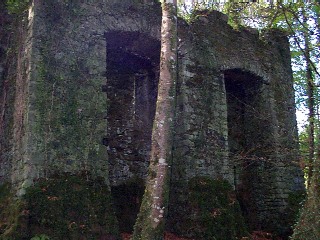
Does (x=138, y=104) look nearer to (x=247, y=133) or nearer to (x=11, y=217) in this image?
(x=247, y=133)

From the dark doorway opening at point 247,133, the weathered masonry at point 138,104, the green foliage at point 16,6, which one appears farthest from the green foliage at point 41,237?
the dark doorway opening at point 247,133

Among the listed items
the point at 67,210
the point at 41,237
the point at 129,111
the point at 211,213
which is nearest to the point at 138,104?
the point at 129,111

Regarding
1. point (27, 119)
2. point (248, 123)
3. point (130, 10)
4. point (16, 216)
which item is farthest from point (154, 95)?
point (16, 216)

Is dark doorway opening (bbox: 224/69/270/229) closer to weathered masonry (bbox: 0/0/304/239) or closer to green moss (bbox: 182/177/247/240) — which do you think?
weathered masonry (bbox: 0/0/304/239)

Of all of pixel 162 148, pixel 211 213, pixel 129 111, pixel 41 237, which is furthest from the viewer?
pixel 129 111

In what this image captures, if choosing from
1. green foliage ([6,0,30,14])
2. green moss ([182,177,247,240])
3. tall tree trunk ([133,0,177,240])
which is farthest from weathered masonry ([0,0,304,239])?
tall tree trunk ([133,0,177,240])

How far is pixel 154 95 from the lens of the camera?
899cm

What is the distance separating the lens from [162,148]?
587 centimetres

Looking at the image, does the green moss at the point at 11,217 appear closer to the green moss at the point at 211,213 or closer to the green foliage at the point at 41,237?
the green foliage at the point at 41,237

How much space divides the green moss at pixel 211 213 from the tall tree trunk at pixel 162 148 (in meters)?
1.90

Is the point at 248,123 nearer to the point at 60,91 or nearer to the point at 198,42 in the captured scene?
the point at 198,42

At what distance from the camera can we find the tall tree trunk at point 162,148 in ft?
18.2

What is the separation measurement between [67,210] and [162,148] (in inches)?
66.7

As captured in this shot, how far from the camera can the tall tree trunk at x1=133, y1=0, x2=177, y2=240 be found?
18.2ft
